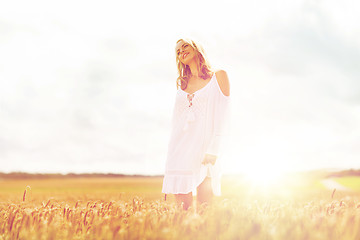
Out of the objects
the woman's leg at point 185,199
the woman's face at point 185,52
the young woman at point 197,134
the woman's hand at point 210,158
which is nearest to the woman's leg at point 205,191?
the young woman at point 197,134

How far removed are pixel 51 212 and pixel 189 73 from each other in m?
2.55

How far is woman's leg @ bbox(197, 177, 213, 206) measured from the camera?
5094 mm

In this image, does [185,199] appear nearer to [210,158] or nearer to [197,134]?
[210,158]

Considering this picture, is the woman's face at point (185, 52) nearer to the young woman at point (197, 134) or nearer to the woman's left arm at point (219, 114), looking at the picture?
the young woman at point (197, 134)

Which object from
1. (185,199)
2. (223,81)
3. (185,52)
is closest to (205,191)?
(185,199)

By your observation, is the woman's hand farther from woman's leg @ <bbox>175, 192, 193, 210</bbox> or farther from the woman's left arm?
woman's leg @ <bbox>175, 192, 193, 210</bbox>

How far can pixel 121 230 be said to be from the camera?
130 inches

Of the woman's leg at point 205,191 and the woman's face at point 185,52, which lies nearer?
the woman's leg at point 205,191

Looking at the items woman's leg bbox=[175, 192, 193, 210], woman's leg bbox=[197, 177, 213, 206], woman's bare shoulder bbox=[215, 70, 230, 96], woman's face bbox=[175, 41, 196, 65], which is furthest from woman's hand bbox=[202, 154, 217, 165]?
woman's face bbox=[175, 41, 196, 65]

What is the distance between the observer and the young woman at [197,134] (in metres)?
5.08

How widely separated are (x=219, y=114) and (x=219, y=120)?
0.07 meters

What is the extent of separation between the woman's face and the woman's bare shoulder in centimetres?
45

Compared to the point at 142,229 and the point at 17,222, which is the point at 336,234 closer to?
the point at 142,229

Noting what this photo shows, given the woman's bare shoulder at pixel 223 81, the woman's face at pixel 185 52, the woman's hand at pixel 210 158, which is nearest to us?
the woman's hand at pixel 210 158
